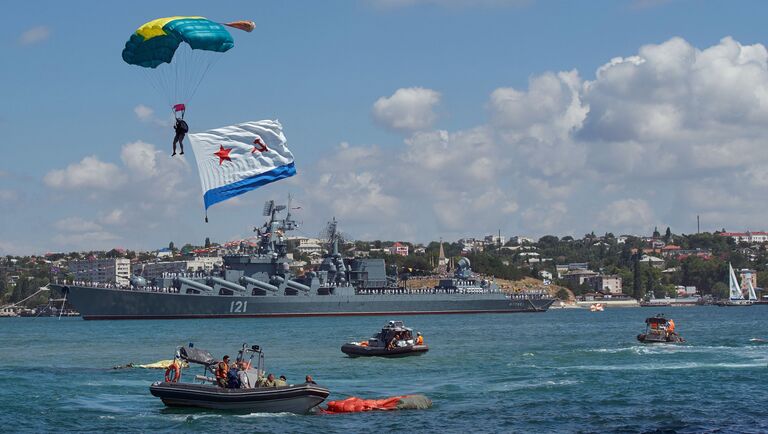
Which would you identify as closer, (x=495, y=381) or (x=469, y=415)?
(x=469, y=415)

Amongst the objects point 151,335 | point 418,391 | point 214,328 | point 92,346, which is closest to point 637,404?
point 418,391

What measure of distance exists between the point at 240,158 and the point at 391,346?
20081 mm

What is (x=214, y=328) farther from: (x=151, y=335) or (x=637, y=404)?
(x=637, y=404)

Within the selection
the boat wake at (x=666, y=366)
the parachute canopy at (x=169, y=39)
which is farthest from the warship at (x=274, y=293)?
the parachute canopy at (x=169, y=39)

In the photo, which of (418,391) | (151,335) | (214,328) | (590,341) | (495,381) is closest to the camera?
(418,391)

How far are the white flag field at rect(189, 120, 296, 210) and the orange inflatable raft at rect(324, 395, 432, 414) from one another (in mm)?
6595

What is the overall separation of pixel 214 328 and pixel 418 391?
54.8m

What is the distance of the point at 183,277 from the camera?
11456cm

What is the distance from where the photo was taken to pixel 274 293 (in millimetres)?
115188

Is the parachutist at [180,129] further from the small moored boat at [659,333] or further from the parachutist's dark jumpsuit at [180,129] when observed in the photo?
the small moored boat at [659,333]

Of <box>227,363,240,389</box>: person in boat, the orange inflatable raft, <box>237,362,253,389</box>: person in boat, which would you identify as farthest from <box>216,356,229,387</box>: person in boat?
the orange inflatable raft

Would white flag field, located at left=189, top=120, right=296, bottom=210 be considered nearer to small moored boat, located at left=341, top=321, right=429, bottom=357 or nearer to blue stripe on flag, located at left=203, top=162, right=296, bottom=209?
blue stripe on flag, located at left=203, top=162, right=296, bottom=209

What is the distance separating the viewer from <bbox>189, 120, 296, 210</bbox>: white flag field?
3036cm

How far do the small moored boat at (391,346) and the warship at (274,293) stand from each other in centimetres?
6228
